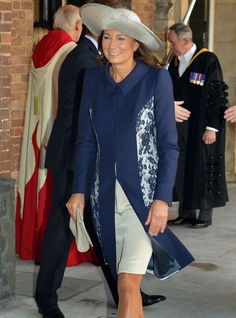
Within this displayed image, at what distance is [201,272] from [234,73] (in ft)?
17.8

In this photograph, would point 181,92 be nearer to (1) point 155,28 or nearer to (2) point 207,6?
(1) point 155,28

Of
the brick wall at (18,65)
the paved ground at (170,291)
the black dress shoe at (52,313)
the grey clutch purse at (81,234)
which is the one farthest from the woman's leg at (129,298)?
the brick wall at (18,65)

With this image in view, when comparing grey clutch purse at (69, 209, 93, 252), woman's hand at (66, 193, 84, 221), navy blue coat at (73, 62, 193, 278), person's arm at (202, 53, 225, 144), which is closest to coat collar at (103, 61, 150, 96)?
navy blue coat at (73, 62, 193, 278)

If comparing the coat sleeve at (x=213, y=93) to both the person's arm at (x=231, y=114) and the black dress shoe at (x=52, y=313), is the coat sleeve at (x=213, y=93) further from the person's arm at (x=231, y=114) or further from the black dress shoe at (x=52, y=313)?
the black dress shoe at (x=52, y=313)

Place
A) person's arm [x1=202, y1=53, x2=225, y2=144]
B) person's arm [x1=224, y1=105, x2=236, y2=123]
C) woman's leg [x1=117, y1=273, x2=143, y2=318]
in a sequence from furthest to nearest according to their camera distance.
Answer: person's arm [x1=202, y1=53, x2=225, y2=144] → person's arm [x1=224, y1=105, x2=236, y2=123] → woman's leg [x1=117, y1=273, x2=143, y2=318]

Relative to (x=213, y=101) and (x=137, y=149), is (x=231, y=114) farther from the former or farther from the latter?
(x=137, y=149)

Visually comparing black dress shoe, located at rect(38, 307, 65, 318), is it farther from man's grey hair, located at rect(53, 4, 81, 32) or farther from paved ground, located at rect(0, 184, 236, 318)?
man's grey hair, located at rect(53, 4, 81, 32)

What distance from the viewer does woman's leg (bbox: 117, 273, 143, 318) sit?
4785mm

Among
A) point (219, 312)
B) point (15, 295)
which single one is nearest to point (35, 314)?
point (15, 295)

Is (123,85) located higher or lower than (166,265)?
higher

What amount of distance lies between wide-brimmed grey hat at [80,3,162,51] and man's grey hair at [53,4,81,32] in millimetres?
2203

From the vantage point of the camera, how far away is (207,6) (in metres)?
12.7

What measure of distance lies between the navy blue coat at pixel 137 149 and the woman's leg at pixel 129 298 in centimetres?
22

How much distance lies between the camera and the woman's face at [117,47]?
5.01 meters
